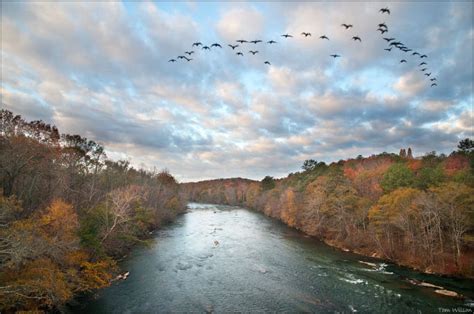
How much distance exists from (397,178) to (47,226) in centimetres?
4661

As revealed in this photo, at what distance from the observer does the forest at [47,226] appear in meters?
18.6

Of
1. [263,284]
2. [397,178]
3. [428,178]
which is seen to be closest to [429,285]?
[263,284]

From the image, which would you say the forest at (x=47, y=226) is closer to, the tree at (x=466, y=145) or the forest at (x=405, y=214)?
the forest at (x=405, y=214)

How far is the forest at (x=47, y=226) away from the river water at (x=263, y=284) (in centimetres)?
270

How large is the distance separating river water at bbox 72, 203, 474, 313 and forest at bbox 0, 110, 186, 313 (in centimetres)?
270

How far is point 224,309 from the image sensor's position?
24.1 meters

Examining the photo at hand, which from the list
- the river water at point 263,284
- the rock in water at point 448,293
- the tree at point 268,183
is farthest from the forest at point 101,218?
the tree at point 268,183

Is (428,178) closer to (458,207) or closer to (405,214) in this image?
(405,214)

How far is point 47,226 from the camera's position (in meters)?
24.9

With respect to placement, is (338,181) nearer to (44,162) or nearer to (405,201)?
(405,201)

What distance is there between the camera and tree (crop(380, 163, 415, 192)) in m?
46.4

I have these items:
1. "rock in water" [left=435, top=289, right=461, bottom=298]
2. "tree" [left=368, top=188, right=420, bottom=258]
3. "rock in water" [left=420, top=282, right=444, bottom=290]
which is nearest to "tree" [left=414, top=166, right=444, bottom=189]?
"tree" [left=368, top=188, right=420, bottom=258]

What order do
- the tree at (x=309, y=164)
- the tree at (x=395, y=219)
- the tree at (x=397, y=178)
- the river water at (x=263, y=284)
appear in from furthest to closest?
the tree at (x=309, y=164) → the tree at (x=397, y=178) → the tree at (x=395, y=219) → the river water at (x=263, y=284)

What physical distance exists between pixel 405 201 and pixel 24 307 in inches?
1592
